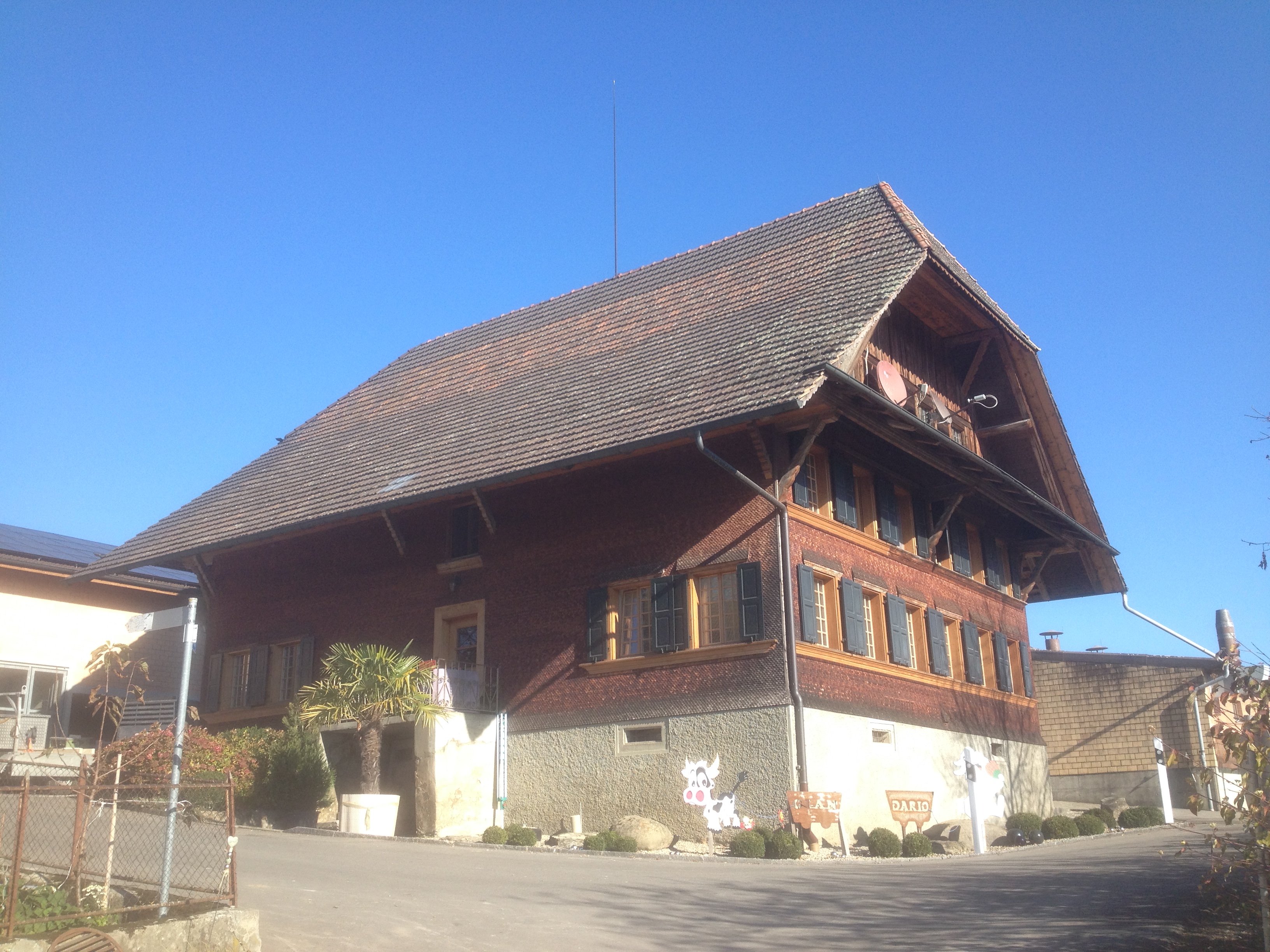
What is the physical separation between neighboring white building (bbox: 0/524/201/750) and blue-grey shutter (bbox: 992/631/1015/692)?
60.0ft

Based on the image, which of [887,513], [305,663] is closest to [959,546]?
[887,513]

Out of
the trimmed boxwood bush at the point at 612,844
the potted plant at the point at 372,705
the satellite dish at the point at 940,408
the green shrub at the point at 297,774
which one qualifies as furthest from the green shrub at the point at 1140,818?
the green shrub at the point at 297,774

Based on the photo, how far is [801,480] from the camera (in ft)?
63.0

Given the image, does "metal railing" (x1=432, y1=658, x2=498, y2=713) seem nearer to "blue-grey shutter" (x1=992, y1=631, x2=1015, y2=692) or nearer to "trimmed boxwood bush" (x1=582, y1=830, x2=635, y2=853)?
"trimmed boxwood bush" (x1=582, y1=830, x2=635, y2=853)

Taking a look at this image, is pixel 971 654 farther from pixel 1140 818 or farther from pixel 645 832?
pixel 645 832

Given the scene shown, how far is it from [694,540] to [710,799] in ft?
13.9

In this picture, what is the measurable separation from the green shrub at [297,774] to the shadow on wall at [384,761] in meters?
0.41

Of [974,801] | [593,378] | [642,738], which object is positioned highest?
[593,378]

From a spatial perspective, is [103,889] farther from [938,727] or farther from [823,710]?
[938,727]

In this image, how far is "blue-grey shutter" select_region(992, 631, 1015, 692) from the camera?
2519cm

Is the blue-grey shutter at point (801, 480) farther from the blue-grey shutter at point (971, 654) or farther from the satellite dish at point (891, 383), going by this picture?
the blue-grey shutter at point (971, 654)

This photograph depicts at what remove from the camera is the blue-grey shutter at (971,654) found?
23.5m

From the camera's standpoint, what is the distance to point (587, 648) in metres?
19.6

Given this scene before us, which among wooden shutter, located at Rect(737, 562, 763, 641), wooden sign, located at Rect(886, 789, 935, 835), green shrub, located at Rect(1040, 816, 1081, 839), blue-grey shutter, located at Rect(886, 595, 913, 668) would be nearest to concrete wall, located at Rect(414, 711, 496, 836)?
wooden shutter, located at Rect(737, 562, 763, 641)
